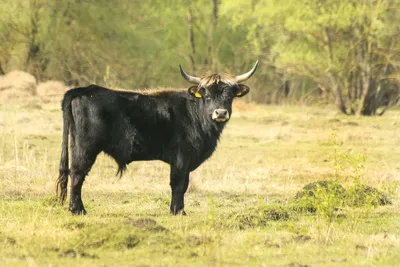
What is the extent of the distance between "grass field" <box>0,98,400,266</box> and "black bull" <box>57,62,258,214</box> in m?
0.57

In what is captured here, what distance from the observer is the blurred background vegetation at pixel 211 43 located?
30.8m

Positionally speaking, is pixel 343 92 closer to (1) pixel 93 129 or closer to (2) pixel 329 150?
(2) pixel 329 150

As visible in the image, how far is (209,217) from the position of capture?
795cm

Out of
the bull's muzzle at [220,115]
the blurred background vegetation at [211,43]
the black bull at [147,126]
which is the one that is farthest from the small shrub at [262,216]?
the blurred background vegetation at [211,43]

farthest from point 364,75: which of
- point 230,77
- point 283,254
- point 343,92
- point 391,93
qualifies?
point 283,254

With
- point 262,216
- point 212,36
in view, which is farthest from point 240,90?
point 212,36

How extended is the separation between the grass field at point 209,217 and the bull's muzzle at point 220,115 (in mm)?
1066

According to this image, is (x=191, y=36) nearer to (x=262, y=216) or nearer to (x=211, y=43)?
(x=211, y=43)

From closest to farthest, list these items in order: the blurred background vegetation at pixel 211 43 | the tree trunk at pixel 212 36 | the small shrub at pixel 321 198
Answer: the small shrub at pixel 321 198 → the blurred background vegetation at pixel 211 43 → the tree trunk at pixel 212 36

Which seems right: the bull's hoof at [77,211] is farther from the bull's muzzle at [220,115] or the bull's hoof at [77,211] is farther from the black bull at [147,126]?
the bull's muzzle at [220,115]

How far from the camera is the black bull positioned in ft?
33.1

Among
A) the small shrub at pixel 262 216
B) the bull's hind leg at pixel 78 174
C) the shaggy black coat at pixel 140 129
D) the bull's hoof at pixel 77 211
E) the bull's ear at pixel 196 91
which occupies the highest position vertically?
the bull's ear at pixel 196 91

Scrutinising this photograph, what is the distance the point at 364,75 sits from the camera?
31984mm

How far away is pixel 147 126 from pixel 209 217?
8.98 ft
